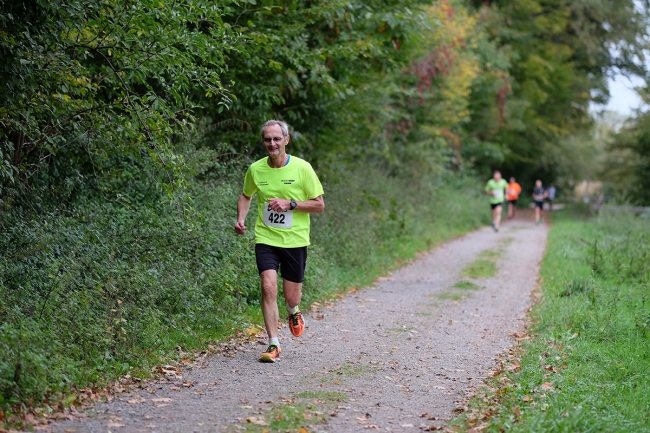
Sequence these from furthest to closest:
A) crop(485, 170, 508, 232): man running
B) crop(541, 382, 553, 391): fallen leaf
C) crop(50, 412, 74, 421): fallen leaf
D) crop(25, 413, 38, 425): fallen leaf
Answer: crop(485, 170, 508, 232): man running → crop(541, 382, 553, 391): fallen leaf → crop(50, 412, 74, 421): fallen leaf → crop(25, 413, 38, 425): fallen leaf

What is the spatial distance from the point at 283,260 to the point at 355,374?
132 centimetres

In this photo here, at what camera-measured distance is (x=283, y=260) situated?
7.60m

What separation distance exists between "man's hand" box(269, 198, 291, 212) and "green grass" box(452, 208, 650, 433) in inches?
96.6

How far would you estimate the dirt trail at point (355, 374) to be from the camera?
18.4ft

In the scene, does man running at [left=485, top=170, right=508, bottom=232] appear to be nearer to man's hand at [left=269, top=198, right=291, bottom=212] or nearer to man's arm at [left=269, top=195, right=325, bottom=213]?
man's arm at [left=269, top=195, right=325, bottom=213]

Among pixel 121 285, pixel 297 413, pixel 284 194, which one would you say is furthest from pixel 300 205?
pixel 297 413

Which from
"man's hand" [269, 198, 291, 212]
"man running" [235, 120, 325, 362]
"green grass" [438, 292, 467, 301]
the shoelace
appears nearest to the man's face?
"man running" [235, 120, 325, 362]

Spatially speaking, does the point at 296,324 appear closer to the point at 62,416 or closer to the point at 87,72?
the point at 62,416

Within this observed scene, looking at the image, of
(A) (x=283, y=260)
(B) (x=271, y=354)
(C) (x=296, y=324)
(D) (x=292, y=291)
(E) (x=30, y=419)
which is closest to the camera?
(E) (x=30, y=419)

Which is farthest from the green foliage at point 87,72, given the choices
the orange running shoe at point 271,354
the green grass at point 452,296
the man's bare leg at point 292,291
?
the green grass at point 452,296

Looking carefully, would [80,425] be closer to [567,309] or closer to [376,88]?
[567,309]

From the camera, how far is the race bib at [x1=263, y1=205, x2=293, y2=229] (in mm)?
7457

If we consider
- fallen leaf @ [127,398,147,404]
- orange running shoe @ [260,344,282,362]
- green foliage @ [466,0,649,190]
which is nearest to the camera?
fallen leaf @ [127,398,147,404]

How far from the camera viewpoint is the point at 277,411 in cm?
576
